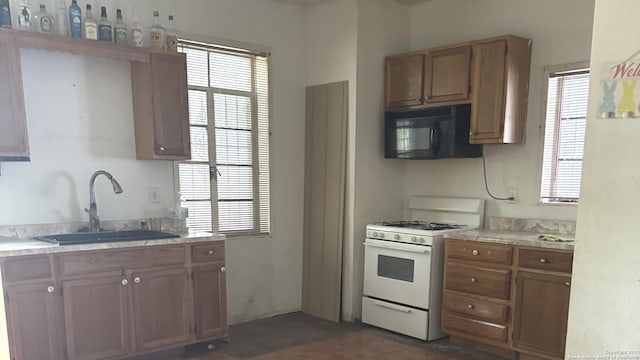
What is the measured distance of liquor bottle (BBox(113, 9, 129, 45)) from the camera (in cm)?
335

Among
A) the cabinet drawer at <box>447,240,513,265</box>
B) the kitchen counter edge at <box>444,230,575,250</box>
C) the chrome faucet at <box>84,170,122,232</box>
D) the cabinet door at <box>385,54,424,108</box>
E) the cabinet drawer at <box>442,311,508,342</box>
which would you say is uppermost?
the cabinet door at <box>385,54,424,108</box>

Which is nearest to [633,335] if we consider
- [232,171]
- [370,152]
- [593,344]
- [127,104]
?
[593,344]

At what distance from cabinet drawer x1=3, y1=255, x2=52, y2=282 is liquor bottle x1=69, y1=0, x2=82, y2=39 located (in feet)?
4.88

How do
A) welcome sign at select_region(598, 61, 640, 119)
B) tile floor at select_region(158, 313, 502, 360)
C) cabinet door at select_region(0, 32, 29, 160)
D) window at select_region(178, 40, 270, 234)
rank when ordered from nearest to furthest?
welcome sign at select_region(598, 61, 640, 119)
cabinet door at select_region(0, 32, 29, 160)
tile floor at select_region(158, 313, 502, 360)
window at select_region(178, 40, 270, 234)

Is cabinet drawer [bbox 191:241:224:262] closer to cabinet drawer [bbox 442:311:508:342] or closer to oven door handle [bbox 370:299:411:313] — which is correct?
oven door handle [bbox 370:299:411:313]

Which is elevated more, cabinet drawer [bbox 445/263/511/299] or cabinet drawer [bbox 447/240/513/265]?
cabinet drawer [bbox 447/240/513/265]

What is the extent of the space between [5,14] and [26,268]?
1580 mm

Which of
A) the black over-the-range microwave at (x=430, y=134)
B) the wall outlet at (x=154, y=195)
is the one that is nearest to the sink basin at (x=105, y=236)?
the wall outlet at (x=154, y=195)

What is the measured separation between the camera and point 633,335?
2.19 meters

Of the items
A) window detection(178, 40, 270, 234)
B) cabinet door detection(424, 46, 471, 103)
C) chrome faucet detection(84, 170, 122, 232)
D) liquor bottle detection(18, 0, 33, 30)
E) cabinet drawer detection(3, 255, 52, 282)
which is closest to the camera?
cabinet drawer detection(3, 255, 52, 282)

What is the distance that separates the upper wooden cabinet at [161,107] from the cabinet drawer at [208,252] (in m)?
0.71

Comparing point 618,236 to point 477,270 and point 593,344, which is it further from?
point 477,270

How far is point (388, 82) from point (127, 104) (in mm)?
2262

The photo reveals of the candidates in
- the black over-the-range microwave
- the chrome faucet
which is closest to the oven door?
the black over-the-range microwave
